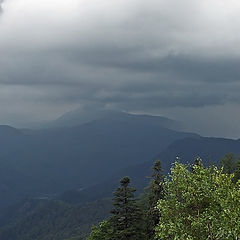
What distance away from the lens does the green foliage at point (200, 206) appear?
31.6 m

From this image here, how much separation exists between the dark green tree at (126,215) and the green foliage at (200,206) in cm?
2303

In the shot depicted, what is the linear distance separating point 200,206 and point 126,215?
2807cm

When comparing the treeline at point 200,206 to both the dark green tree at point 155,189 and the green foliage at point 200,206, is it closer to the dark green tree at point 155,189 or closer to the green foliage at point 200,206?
the green foliage at point 200,206

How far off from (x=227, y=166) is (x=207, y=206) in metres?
98.4

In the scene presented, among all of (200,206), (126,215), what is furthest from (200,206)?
(126,215)

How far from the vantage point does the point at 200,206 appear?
3481 cm

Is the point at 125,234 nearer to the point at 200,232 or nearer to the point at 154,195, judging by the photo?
the point at 154,195

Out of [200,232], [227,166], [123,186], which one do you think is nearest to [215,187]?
[200,232]

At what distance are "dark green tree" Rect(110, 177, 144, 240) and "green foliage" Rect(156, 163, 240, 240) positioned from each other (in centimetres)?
2303

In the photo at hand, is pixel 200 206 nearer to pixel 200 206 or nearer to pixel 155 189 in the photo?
pixel 200 206

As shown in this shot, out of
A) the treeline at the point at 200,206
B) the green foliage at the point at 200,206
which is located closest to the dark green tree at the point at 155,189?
the treeline at the point at 200,206

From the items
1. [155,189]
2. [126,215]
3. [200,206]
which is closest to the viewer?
[200,206]

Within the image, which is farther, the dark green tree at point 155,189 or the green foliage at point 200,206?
the dark green tree at point 155,189

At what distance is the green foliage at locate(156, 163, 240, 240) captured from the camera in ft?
104
